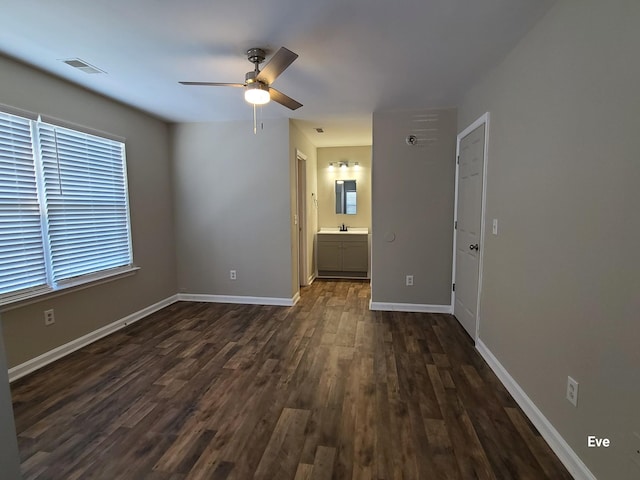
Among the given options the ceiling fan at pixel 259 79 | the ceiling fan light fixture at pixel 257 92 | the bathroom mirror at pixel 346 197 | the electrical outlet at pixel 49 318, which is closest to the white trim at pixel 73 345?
the electrical outlet at pixel 49 318

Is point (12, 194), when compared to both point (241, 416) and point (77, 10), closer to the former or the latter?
point (77, 10)

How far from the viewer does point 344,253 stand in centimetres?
563

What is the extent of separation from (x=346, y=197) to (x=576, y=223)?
15.0 ft

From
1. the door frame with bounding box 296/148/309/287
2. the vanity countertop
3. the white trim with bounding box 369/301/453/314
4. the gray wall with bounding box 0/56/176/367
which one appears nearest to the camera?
the gray wall with bounding box 0/56/176/367

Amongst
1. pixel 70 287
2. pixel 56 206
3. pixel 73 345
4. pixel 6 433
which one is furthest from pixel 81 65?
pixel 6 433

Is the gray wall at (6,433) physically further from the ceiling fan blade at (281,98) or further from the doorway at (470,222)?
the doorway at (470,222)

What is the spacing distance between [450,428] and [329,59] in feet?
8.67

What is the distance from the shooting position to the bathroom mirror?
235 inches

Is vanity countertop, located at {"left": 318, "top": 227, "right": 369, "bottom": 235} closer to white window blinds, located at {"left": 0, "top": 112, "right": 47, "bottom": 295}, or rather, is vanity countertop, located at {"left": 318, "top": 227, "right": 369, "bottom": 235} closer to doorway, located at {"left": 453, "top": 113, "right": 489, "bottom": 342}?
doorway, located at {"left": 453, "top": 113, "right": 489, "bottom": 342}

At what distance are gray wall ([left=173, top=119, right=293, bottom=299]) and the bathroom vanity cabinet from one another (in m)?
1.61

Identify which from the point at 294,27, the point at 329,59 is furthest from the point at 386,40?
the point at 294,27

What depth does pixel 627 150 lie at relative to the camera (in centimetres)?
125

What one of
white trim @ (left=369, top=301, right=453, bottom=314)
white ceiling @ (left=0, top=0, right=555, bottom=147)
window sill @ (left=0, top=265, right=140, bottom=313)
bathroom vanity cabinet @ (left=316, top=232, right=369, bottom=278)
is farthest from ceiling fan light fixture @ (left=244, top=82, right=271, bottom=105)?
bathroom vanity cabinet @ (left=316, top=232, right=369, bottom=278)

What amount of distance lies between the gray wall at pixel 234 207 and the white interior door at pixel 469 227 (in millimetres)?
2055
